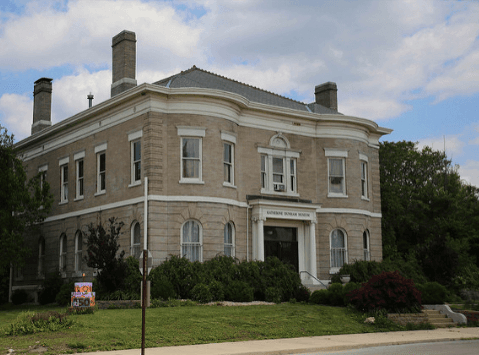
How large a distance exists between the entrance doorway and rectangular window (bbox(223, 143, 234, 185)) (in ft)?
11.1

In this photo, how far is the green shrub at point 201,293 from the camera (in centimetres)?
2456

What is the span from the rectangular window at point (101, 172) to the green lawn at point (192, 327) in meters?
10.9

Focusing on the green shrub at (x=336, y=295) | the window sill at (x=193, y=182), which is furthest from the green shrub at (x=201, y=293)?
the window sill at (x=193, y=182)

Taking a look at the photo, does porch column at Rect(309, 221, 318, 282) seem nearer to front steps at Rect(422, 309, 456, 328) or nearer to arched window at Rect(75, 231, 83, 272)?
front steps at Rect(422, 309, 456, 328)

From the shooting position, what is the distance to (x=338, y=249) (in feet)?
107

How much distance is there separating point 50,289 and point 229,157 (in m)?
11.3

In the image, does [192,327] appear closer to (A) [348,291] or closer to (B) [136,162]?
(A) [348,291]

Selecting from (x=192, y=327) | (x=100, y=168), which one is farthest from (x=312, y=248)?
(x=192, y=327)

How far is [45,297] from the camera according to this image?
31.2 m

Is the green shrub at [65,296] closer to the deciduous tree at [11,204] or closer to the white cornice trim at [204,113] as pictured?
the deciduous tree at [11,204]

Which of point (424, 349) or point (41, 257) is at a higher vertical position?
point (41, 257)

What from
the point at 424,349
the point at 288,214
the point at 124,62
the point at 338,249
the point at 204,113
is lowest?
the point at 424,349

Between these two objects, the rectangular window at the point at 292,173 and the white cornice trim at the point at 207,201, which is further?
the rectangular window at the point at 292,173

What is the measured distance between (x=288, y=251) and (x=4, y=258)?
1373cm
